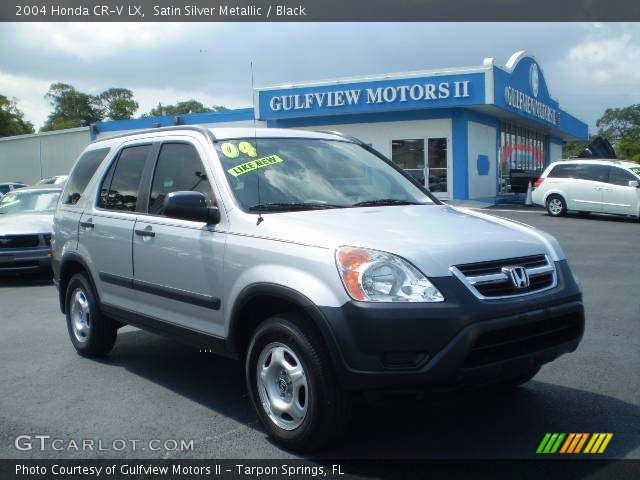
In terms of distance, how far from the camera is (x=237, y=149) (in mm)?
4945

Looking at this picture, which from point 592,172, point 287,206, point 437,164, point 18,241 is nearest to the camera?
point 287,206

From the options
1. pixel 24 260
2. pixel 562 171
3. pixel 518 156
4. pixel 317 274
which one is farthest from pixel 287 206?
pixel 518 156

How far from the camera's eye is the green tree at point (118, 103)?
267 feet

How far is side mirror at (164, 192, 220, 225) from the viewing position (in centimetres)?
436

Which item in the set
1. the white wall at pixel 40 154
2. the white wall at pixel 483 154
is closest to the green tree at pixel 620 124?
the white wall at pixel 483 154

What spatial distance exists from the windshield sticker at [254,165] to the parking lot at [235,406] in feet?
5.43

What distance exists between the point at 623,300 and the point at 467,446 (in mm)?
5091

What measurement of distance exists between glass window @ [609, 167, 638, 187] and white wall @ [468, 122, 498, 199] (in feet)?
24.0

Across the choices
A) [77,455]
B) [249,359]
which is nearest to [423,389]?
[249,359]

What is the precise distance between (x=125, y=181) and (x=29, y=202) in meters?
7.97

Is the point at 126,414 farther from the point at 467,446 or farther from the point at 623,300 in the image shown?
the point at 623,300

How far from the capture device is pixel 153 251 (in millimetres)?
5074

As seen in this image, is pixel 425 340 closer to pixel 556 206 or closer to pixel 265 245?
pixel 265 245

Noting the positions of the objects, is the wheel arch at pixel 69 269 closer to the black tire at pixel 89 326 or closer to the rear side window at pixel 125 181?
the black tire at pixel 89 326
